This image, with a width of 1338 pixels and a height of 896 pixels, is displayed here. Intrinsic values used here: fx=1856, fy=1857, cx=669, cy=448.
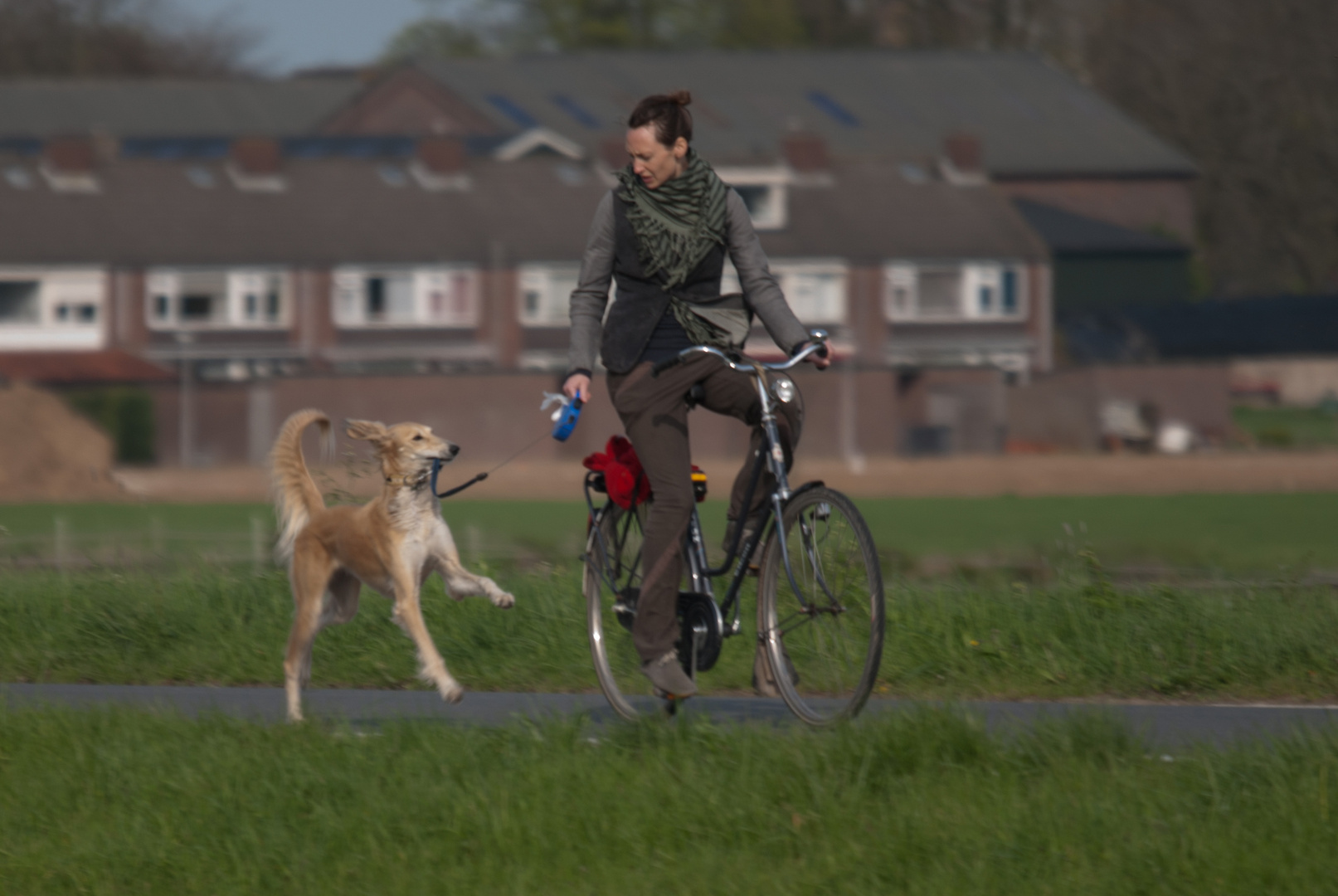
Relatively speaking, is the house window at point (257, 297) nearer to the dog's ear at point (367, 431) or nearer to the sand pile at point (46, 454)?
the sand pile at point (46, 454)

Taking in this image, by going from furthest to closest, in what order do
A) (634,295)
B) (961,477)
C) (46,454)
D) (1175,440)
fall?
(1175,440) → (961,477) → (46,454) → (634,295)

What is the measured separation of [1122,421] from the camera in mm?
64000

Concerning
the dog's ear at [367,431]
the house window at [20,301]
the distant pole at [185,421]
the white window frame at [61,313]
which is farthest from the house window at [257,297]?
the dog's ear at [367,431]

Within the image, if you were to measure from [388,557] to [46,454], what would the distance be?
45584mm

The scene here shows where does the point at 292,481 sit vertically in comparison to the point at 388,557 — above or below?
above

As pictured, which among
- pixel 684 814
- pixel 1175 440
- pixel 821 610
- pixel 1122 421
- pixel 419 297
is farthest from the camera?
pixel 419 297

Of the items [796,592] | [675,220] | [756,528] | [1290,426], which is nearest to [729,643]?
[756,528]

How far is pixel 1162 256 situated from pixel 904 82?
14.6 meters

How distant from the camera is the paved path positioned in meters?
6.01

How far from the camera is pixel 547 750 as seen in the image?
5.67 metres

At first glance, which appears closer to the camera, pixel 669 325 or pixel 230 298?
pixel 669 325

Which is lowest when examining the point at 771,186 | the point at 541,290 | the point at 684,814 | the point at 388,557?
the point at 684,814

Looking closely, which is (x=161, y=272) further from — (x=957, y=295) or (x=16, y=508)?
(x=957, y=295)

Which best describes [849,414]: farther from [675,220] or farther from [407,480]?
[675,220]
